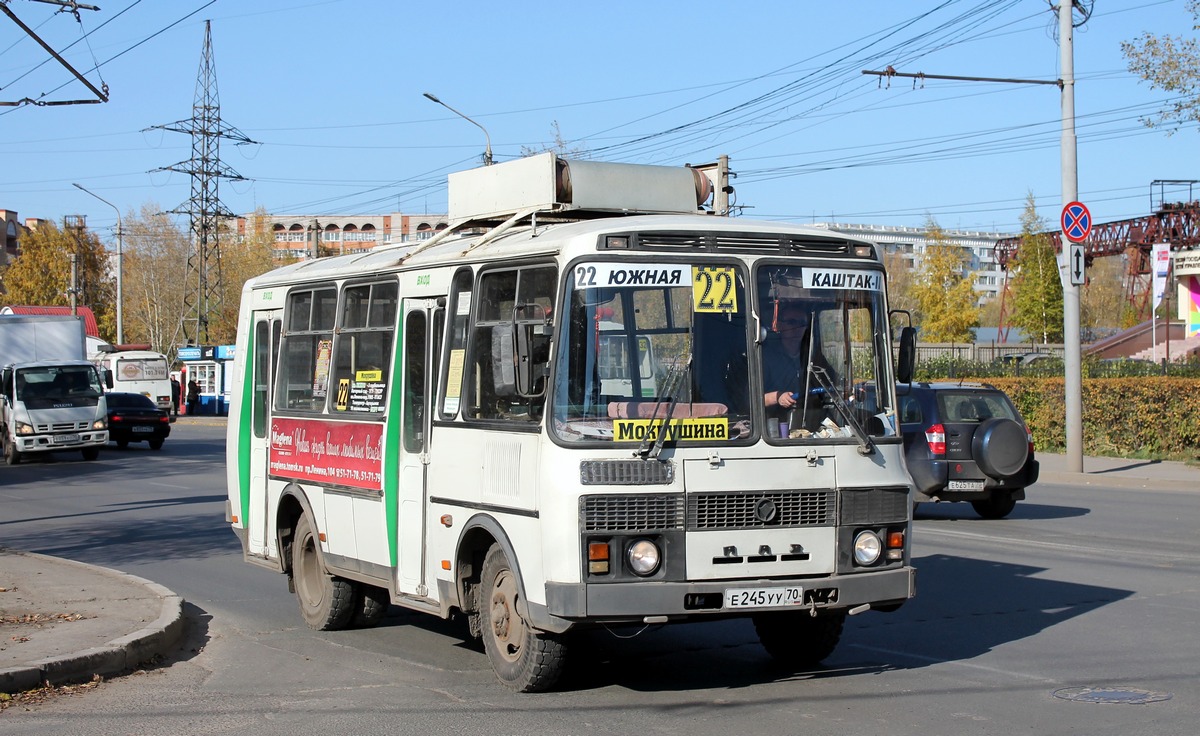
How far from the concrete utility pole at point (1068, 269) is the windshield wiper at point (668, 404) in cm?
1768

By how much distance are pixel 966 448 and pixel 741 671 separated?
9.26m

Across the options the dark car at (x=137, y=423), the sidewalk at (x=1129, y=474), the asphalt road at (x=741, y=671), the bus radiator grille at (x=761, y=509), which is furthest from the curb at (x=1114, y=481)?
the dark car at (x=137, y=423)

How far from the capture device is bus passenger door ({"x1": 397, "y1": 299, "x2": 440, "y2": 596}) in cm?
891

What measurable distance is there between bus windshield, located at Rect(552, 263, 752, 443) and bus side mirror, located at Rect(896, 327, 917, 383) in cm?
117

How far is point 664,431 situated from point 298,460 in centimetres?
442

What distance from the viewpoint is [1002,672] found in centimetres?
838

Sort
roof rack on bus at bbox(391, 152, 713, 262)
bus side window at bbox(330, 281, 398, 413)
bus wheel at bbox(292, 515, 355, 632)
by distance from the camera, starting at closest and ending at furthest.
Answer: roof rack on bus at bbox(391, 152, 713, 262), bus side window at bbox(330, 281, 398, 413), bus wheel at bbox(292, 515, 355, 632)

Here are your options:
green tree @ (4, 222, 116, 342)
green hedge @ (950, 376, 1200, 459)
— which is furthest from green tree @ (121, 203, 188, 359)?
green hedge @ (950, 376, 1200, 459)

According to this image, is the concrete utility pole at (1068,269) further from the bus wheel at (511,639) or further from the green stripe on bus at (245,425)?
the bus wheel at (511,639)

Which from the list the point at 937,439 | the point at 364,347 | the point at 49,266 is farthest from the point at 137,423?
the point at 49,266

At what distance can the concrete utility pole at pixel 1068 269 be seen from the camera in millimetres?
23562

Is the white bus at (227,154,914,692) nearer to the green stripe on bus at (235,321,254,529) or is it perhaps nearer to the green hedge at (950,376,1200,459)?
the green stripe on bus at (235,321,254,529)

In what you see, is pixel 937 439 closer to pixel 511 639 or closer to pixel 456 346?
pixel 456 346

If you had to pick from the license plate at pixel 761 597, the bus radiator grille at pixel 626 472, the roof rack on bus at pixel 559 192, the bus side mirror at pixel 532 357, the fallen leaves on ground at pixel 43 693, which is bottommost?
the fallen leaves on ground at pixel 43 693
